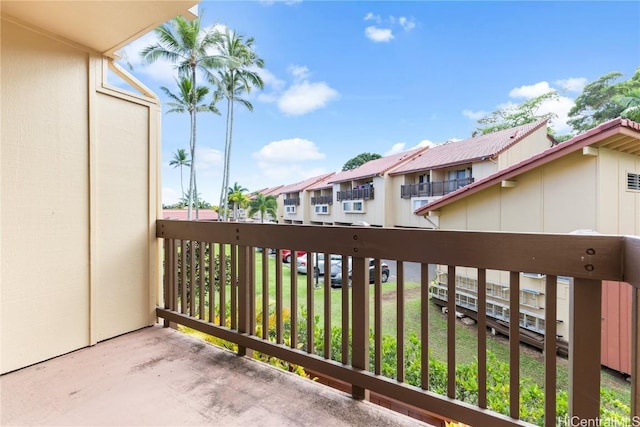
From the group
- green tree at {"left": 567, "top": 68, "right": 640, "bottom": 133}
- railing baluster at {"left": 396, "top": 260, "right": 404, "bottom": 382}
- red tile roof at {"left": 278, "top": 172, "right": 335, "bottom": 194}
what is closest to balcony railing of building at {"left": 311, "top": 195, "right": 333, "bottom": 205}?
red tile roof at {"left": 278, "top": 172, "right": 335, "bottom": 194}

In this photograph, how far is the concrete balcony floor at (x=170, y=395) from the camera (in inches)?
50.0

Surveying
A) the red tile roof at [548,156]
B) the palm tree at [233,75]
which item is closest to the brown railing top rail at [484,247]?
the red tile roof at [548,156]

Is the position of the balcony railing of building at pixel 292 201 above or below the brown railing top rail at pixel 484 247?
above

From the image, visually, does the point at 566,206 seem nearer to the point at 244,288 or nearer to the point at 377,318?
the point at 377,318

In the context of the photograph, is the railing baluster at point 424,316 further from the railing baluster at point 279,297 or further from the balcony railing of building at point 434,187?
the balcony railing of building at point 434,187

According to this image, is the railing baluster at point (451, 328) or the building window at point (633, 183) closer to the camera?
the railing baluster at point (451, 328)

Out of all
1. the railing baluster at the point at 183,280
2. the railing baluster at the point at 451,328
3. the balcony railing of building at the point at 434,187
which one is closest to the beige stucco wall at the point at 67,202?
the railing baluster at the point at 183,280

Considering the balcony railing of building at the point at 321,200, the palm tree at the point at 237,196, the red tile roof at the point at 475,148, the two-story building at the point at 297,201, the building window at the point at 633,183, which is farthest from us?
the palm tree at the point at 237,196

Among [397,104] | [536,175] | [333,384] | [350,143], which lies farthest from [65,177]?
[350,143]

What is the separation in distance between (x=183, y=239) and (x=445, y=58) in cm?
447

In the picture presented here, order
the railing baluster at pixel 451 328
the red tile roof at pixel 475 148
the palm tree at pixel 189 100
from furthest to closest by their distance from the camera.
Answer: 1. the palm tree at pixel 189 100
2. the red tile roof at pixel 475 148
3. the railing baluster at pixel 451 328

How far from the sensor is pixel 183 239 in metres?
2.20

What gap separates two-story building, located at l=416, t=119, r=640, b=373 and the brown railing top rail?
387mm

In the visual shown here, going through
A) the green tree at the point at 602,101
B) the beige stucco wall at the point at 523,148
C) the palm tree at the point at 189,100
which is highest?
the palm tree at the point at 189,100
